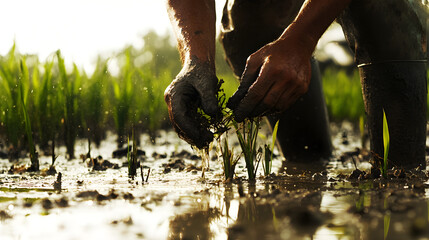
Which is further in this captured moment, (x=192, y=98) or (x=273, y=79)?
(x=192, y=98)

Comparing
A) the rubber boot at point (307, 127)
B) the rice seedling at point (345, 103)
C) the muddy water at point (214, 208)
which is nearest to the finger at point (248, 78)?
the muddy water at point (214, 208)

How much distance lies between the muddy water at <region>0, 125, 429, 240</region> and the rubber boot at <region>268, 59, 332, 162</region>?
0.61 m

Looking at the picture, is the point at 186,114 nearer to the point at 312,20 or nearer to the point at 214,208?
the point at 214,208

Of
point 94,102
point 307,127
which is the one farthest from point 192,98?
point 94,102

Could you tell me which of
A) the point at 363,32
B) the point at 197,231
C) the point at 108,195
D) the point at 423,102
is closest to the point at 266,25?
the point at 363,32

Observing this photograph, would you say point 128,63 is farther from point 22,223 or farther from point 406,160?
point 22,223

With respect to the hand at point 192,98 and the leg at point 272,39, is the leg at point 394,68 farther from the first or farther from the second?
the hand at point 192,98

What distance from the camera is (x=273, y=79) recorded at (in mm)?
1667

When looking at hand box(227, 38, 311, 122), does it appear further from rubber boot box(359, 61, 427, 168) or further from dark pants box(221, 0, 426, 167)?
rubber boot box(359, 61, 427, 168)

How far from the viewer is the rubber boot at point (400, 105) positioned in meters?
2.15

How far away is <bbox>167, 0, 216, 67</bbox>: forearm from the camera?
190cm

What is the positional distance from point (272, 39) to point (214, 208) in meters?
1.37

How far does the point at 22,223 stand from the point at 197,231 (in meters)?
0.46

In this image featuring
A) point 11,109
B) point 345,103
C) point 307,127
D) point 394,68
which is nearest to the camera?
point 394,68
